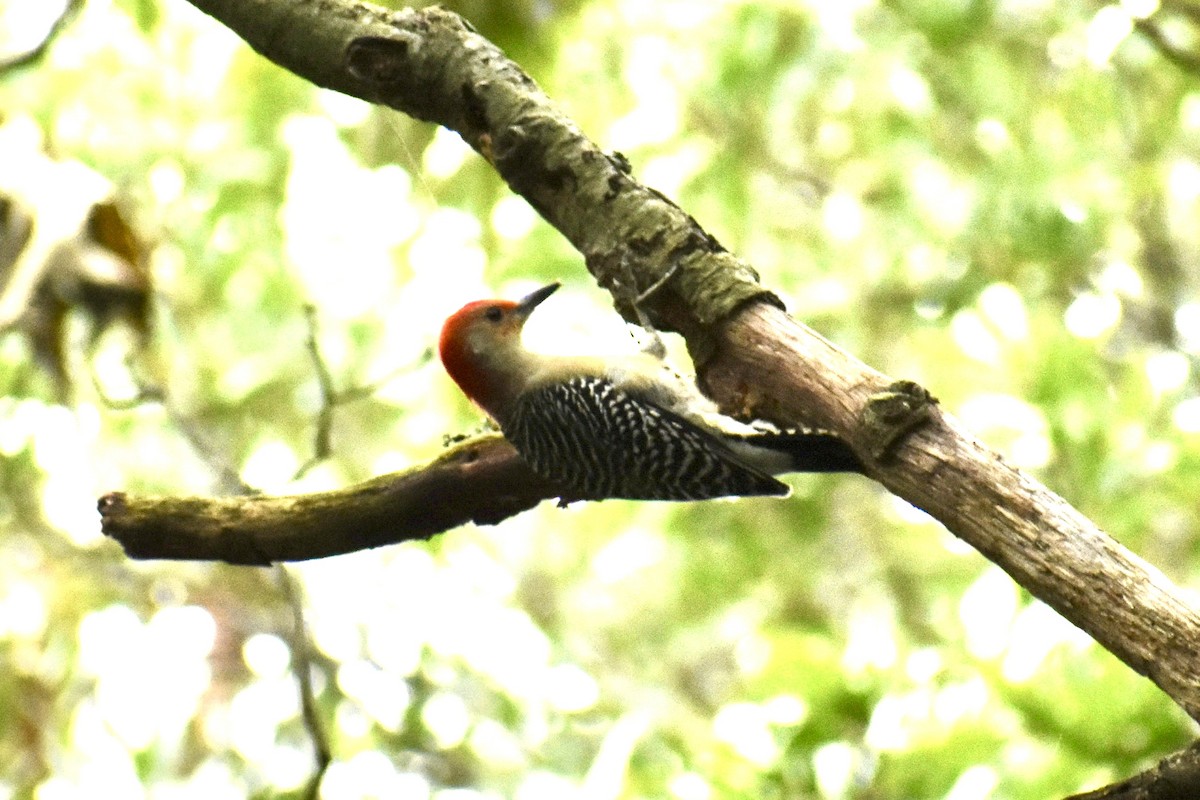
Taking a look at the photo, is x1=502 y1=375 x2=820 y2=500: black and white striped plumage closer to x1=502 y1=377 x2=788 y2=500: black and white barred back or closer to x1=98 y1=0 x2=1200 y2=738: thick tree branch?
x1=502 y1=377 x2=788 y2=500: black and white barred back

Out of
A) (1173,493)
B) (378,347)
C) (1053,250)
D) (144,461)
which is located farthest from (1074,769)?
(144,461)

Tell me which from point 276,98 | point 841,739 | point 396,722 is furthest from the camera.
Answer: point 396,722

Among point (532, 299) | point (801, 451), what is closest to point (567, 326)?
point (532, 299)

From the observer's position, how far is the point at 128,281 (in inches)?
181

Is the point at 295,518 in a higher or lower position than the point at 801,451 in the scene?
lower

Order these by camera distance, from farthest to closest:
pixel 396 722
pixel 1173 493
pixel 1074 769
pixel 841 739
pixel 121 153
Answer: pixel 396 722, pixel 121 153, pixel 1173 493, pixel 841 739, pixel 1074 769

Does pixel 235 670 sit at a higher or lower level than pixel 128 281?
lower

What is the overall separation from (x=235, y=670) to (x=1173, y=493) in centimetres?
489

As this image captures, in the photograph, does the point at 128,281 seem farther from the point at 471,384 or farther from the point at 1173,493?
the point at 1173,493

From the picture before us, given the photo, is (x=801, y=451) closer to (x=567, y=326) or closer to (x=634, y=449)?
(x=634, y=449)

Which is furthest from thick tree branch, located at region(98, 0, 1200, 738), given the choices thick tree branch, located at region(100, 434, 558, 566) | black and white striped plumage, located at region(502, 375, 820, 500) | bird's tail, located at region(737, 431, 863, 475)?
black and white striped plumage, located at region(502, 375, 820, 500)

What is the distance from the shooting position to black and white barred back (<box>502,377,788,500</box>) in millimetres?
3770

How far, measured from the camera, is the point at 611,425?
161 inches

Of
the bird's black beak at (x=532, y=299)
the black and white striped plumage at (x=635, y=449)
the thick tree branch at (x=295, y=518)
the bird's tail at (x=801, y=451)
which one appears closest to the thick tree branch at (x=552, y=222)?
the thick tree branch at (x=295, y=518)
